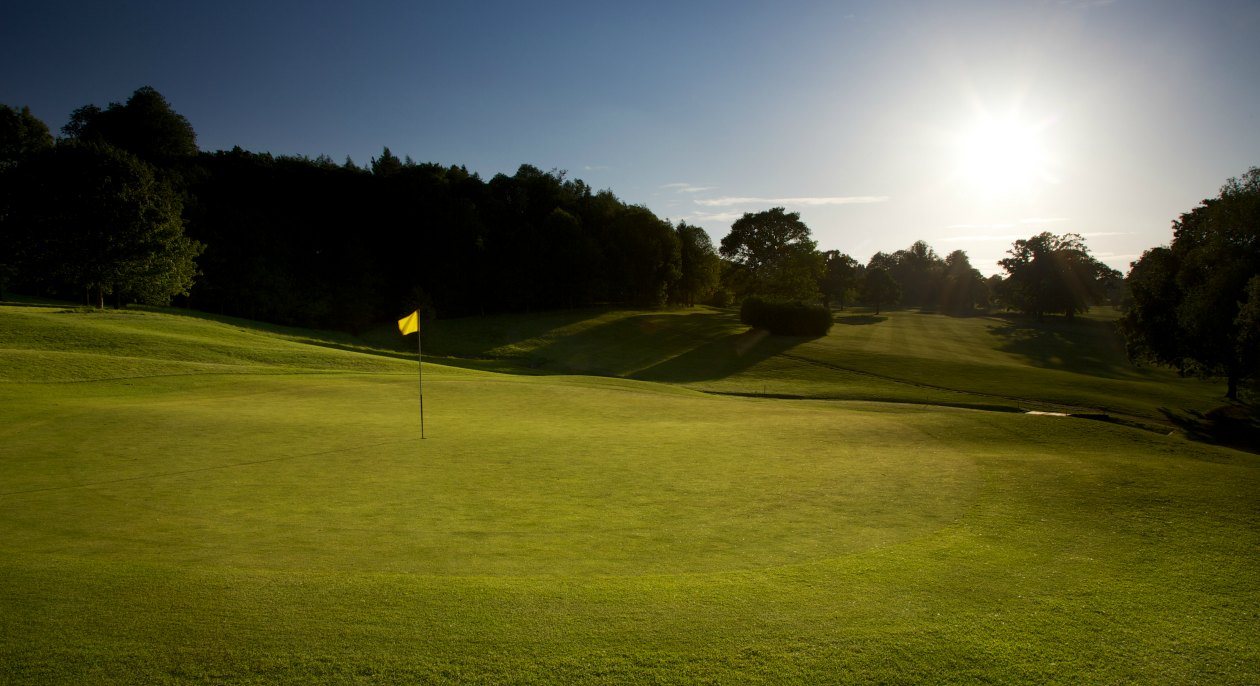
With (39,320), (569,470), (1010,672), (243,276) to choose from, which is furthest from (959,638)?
(243,276)

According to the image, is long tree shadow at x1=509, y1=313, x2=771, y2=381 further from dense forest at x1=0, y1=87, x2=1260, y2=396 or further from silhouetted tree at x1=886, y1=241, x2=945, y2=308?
silhouetted tree at x1=886, y1=241, x2=945, y2=308

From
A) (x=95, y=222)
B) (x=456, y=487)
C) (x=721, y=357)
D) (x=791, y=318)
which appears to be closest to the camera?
(x=456, y=487)

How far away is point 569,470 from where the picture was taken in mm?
13086

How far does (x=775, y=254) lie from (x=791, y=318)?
14.2 metres

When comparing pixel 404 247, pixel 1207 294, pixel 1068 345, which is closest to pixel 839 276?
pixel 1068 345

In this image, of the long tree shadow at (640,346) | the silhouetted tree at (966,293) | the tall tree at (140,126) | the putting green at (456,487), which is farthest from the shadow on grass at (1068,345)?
the tall tree at (140,126)

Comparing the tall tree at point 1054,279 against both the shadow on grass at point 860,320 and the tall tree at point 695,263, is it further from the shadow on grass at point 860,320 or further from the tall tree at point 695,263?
the tall tree at point 695,263

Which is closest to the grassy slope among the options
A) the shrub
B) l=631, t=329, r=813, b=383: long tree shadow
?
l=631, t=329, r=813, b=383: long tree shadow

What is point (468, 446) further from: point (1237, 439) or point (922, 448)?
point (1237, 439)

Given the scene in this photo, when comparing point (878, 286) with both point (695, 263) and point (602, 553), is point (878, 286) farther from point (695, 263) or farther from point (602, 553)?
point (602, 553)

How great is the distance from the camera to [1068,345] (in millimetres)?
64562

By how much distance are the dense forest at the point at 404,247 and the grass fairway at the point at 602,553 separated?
24239 mm

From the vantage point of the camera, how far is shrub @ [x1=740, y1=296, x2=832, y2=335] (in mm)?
61656

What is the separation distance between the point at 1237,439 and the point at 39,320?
60327 mm
